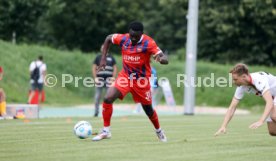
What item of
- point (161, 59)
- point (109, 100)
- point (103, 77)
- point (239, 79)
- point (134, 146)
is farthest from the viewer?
point (103, 77)

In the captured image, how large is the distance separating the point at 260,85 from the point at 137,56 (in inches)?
101

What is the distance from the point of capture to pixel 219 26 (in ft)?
176

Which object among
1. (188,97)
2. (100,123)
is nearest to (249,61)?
(188,97)

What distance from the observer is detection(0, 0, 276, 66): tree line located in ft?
173

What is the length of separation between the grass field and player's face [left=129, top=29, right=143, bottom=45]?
1.92 meters

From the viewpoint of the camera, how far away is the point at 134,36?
1395 centimetres

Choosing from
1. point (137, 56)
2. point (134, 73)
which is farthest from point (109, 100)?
point (137, 56)

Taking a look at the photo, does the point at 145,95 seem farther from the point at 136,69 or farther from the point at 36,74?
the point at 36,74

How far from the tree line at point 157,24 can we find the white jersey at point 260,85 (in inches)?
1461

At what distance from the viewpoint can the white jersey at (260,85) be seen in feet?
42.3

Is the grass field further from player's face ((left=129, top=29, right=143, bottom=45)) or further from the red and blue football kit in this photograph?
player's face ((left=129, top=29, right=143, bottom=45))

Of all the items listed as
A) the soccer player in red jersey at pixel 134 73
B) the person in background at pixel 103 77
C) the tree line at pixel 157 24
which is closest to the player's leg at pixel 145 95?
the soccer player in red jersey at pixel 134 73

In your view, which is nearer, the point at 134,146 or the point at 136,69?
the point at 134,146

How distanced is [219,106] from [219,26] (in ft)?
49.7
